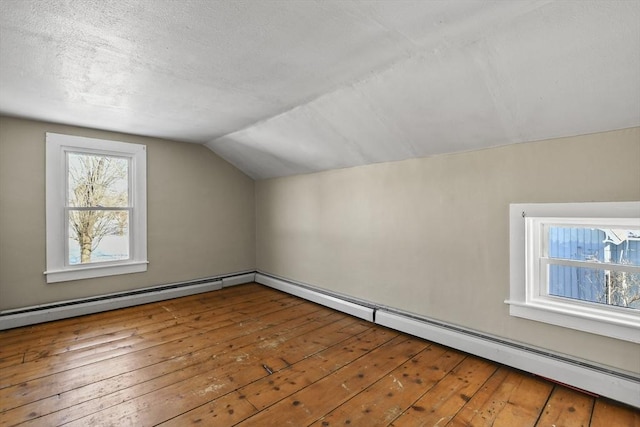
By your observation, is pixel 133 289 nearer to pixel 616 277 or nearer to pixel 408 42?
pixel 408 42

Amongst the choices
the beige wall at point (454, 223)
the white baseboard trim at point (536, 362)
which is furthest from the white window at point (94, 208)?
the white baseboard trim at point (536, 362)

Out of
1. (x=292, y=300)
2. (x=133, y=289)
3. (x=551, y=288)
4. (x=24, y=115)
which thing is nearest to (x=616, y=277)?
(x=551, y=288)

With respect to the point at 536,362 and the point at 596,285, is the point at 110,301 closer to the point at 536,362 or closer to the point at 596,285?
the point at 536,362

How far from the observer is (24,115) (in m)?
3.13

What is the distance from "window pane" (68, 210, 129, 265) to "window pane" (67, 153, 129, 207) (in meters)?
0.13

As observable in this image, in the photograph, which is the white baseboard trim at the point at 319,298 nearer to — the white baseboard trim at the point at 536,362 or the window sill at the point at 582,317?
the white baseboard trim at the point at 536,362

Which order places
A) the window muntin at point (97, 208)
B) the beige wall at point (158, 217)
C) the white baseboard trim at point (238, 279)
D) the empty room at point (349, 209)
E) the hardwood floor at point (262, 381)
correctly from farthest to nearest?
1. the white baseboard trim at point (238, 279)
2. the window muntin at point (97, 208)
3. the beige wall at point (158, 217)
4. the hardwood floor at point (262, 381)
5. the empty room at point (349, 209)

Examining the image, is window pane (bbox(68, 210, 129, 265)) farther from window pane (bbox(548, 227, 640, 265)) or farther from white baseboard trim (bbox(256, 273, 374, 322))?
window pane (bbox(548, 227, 640, 265))

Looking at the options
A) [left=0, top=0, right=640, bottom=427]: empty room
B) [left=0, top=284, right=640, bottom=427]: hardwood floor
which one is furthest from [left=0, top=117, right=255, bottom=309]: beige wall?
[left=0, top=284, right=640, bottom=427]: hardwood floor

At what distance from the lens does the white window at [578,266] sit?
198 cm

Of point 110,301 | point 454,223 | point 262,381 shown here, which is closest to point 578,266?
point 454,223

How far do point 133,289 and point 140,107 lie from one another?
2.29 m

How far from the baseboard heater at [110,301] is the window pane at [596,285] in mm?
3970

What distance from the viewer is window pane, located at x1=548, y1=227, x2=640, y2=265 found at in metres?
2.04
